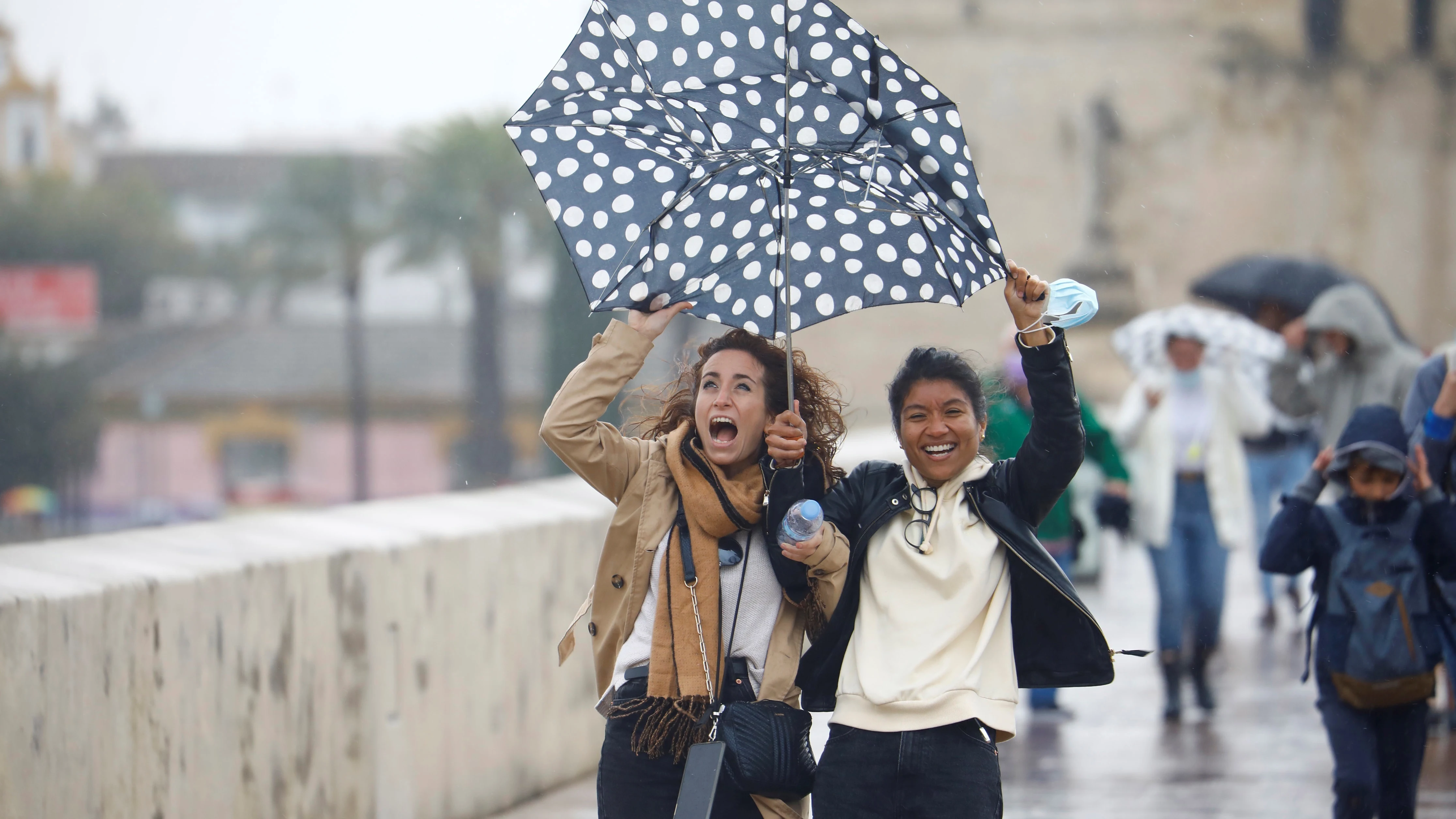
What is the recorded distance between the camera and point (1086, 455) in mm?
8312

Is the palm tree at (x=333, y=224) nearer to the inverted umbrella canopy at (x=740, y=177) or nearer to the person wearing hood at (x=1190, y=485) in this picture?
the person wearing hood at (x=1190, y=485)

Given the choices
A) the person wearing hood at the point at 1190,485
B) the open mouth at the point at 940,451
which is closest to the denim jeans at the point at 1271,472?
the person wearing hood at the point at 1190,485

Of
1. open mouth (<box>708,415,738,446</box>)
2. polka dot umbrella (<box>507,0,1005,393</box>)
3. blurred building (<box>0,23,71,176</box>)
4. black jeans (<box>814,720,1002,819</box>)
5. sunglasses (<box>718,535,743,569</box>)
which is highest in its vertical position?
blurred building (<box>0,23,71,176</box>)

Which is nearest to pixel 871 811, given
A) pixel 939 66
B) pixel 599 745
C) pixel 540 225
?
pixel 599 745

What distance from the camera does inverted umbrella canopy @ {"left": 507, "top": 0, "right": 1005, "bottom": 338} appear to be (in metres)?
3.67

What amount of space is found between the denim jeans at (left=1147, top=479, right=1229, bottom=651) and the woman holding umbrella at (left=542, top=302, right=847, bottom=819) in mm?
4914

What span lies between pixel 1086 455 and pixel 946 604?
15.8ft

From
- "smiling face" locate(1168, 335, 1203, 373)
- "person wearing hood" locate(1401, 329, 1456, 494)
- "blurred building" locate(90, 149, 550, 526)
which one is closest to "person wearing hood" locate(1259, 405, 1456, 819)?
"person wearing hood" locate(1401, 329, 1456, 494)

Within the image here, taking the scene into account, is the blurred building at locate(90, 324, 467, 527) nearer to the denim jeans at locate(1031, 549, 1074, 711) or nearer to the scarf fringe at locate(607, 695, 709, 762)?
the denim jeans at locate(1031, 549, 1074, 711)

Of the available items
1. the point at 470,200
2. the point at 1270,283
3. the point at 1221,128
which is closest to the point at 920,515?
the point at 1270,283

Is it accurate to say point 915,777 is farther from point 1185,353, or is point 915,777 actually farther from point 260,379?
point 260,379

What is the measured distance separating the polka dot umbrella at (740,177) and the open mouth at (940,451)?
0.32 m

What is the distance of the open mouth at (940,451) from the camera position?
3.80 metres

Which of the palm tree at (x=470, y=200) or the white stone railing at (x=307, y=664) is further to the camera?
the palm tree at (x=470, y=200)
